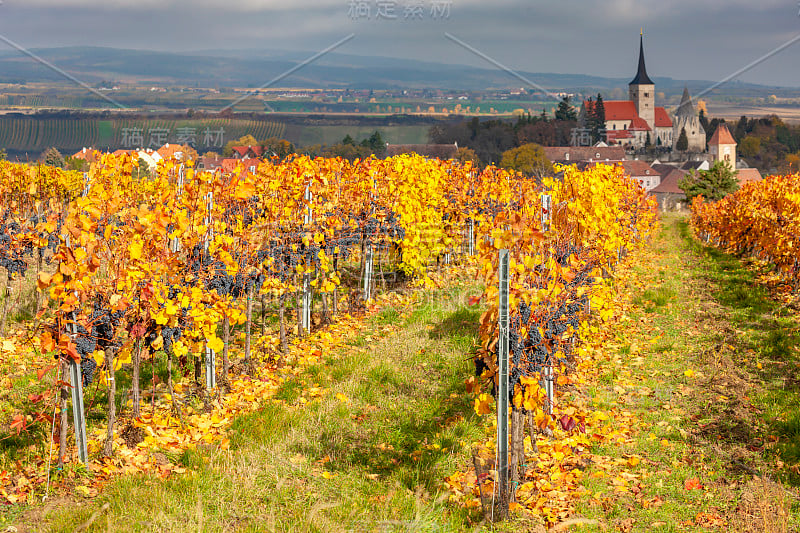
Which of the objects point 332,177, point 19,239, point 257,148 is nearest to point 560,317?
point 332,177

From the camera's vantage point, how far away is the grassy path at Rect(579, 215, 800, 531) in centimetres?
421

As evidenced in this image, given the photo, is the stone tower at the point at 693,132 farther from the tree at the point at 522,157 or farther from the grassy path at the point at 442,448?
the grassy path at the point at 442,448

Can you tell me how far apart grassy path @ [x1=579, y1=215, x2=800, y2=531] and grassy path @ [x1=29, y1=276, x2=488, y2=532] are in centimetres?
126

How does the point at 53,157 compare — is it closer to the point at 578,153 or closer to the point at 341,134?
the point at 341,134

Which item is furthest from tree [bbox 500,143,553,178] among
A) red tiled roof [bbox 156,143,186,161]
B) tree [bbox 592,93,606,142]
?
red tiled roof [bbox 156,143,186,161]

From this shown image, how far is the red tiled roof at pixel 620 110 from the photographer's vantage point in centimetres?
13124

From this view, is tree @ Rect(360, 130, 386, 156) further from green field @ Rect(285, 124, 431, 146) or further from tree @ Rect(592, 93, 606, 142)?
tree @ Rect(592, 93, 606, 142)

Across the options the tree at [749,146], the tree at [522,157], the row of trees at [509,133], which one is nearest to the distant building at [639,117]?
the tree at [749,146]

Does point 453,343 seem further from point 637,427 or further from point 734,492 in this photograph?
point 734,492

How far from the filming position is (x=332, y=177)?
36.0ft

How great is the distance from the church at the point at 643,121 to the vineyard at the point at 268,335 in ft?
A: 390

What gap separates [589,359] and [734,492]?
9.61 feet

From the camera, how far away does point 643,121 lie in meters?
133

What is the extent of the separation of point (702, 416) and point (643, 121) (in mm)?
139912
